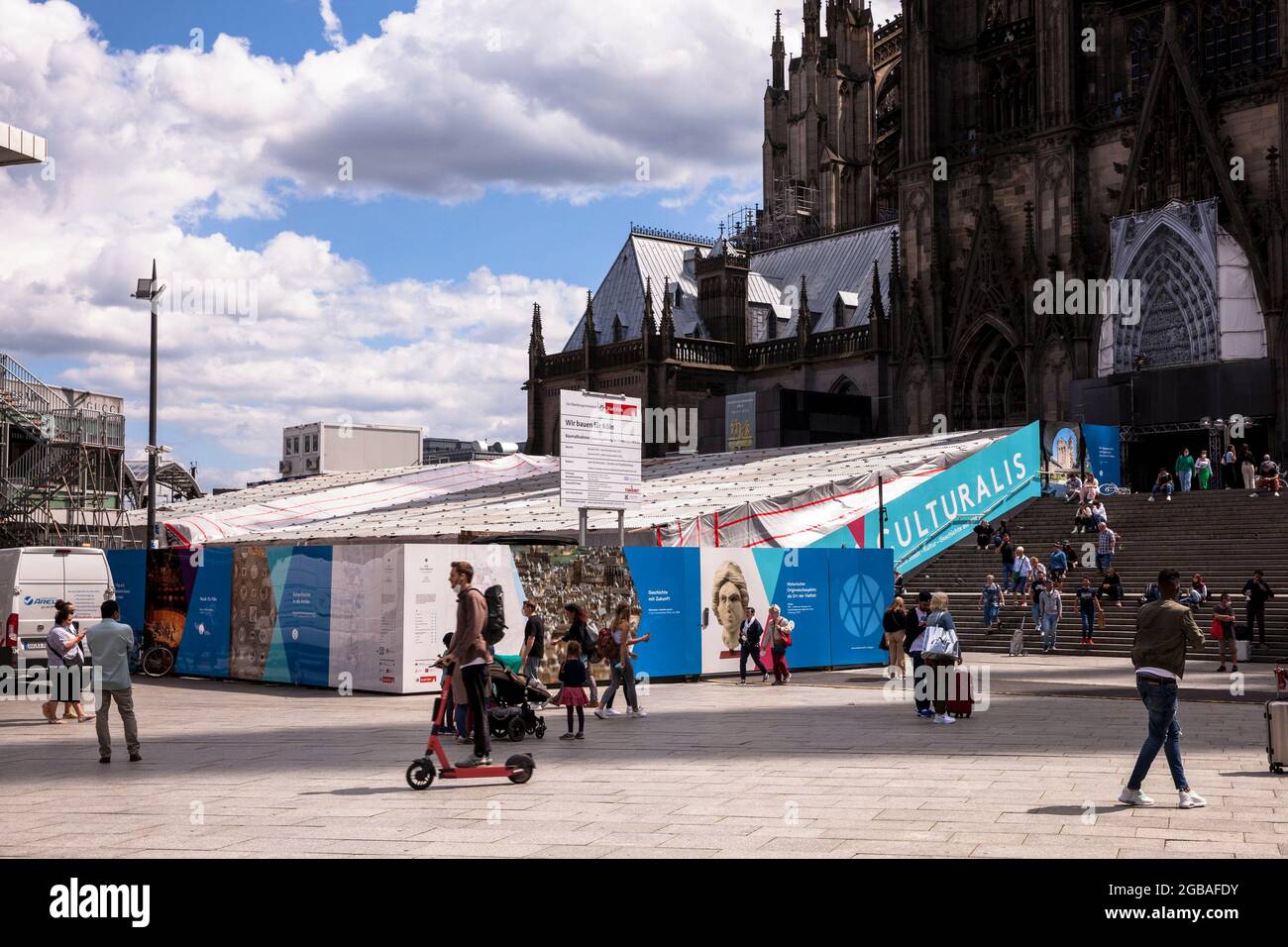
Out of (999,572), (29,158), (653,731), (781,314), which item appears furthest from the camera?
(781,314)

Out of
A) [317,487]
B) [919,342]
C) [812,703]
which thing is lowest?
[812,703]

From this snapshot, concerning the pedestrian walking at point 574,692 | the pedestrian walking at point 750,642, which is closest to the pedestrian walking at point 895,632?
the pedestrian walking at point 750,642

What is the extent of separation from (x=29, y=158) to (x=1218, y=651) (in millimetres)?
25635

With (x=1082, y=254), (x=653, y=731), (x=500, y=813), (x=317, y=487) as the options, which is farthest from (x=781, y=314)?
(x=500, y=813)

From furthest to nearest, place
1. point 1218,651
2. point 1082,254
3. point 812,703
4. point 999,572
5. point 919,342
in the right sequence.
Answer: point 919,342 < point 1082,254 < point 999,572 < point 1218,651 < point 812,703

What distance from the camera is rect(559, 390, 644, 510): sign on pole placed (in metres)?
28.2

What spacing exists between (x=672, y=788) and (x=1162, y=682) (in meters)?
4.28

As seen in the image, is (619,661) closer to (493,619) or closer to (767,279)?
(493,619)

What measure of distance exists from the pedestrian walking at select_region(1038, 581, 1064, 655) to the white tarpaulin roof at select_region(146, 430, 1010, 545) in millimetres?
6105

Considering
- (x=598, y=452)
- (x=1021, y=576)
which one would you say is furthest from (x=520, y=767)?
(x=1021, y=576)

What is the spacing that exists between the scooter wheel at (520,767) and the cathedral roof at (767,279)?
61493 millimetres

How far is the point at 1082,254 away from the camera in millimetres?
58562

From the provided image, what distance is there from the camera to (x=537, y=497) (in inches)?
1852
